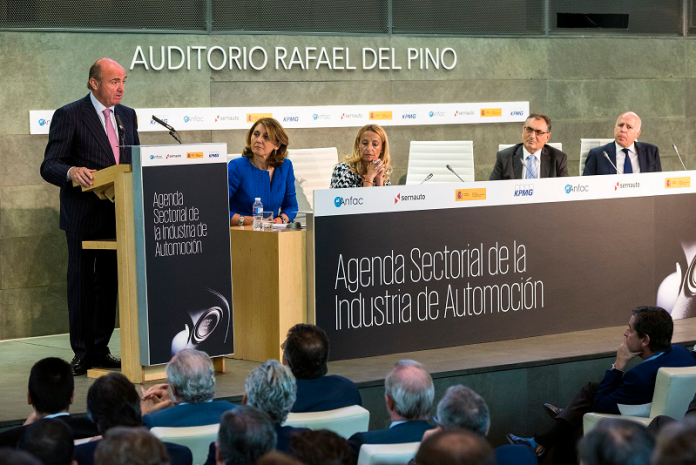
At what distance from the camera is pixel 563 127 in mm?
11000

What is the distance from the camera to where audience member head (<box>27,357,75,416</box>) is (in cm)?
421

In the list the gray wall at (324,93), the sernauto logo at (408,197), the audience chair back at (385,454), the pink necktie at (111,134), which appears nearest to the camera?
the audience chair back at (385,454)

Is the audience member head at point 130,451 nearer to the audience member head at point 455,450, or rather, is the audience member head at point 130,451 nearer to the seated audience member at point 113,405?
the audience member head at point 455,450

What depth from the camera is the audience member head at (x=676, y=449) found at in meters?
2.70

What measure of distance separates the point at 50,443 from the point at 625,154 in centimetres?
634

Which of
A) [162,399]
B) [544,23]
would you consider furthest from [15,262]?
[544,23]

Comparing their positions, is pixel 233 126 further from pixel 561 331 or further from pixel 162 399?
pixel 162 399

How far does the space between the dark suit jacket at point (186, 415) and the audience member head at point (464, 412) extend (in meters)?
0.83

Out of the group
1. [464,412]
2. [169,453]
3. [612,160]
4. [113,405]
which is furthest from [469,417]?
[612,160]

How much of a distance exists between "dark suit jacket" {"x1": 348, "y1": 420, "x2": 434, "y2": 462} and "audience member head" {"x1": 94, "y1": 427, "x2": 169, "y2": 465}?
1.09 metres

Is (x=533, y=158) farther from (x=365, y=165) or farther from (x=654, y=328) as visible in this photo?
(x=654, y=328)

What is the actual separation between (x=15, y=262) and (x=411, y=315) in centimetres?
297

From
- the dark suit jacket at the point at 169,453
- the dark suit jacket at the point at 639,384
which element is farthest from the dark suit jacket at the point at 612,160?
the dark suit jacket at the point at 169,453

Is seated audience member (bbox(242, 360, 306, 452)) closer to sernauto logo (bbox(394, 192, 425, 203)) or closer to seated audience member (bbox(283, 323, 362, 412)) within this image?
seated audience member (bbox(283, 323, 362, 412))
